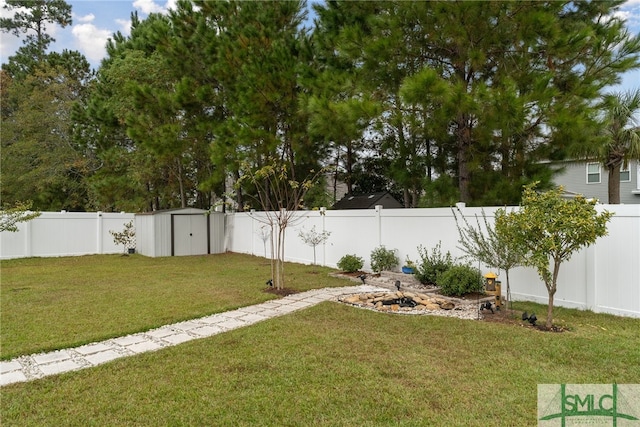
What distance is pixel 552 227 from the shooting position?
3.98 meters

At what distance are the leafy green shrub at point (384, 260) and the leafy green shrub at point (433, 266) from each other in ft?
2.86

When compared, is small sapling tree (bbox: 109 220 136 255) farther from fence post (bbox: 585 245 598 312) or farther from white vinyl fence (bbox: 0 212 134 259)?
fence post (bbox: 585 245 598 312)

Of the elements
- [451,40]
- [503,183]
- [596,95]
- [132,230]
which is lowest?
[132,230]

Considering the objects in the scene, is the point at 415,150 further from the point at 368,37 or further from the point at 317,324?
the point at 317,324

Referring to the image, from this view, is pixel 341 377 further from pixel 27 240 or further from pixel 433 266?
pixel 27 240

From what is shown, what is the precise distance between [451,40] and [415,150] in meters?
2.28

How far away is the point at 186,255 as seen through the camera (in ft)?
42.6

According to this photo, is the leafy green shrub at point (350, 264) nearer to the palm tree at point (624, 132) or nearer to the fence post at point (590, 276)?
the fence post at point (590, 276)

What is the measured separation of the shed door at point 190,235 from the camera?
1285 cm

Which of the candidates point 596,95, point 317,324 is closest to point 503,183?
point 596,95

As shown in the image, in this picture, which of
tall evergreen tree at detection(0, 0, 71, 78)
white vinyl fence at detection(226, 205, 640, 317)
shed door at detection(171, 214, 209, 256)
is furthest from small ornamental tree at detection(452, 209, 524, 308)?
tall evergreen tree at detection(0, 0, 71, 78)

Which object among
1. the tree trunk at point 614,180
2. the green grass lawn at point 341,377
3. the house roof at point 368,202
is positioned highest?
the tree trunk at point 614,180

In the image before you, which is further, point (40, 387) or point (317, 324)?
point (317, 324)

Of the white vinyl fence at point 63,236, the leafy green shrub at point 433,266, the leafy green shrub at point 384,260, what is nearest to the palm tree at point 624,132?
the leafy green shrub at point 433,266
